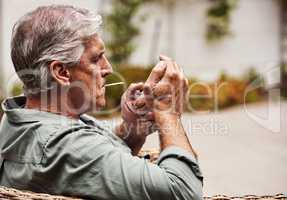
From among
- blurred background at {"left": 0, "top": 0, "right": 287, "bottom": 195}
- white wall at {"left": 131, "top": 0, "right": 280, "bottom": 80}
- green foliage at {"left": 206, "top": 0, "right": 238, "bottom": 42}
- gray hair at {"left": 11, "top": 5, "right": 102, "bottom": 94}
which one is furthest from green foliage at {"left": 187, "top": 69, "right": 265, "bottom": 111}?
gray hair at {"left": 11, "top": 5, "right": 102, "bottom": 94}

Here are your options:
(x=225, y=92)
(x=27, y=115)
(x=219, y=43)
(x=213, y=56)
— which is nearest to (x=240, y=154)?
(x=225, y=92)

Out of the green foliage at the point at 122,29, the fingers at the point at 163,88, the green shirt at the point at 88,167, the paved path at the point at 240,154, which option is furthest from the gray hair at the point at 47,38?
the green foliage at the point at 122,29

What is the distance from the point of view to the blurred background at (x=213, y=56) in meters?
7.01

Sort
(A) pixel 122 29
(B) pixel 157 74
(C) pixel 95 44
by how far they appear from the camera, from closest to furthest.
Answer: (B) pixel 157 74
(C) pixel 95 44
(A) pixel 122 29

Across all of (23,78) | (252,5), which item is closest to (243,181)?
(23,78)

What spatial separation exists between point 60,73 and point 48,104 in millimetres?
101

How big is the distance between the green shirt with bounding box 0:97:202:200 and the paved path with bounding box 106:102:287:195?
230cm

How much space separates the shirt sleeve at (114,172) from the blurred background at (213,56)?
457cm

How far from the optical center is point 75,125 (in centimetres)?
142

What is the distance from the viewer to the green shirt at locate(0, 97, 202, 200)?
128 centimetres

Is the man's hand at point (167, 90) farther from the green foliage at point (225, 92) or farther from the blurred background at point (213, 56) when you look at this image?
the green foliage at point (225, 92)

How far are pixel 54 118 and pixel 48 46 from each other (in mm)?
201

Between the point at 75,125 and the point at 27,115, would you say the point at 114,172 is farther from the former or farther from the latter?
the point at 27,115

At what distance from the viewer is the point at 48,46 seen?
4.65 feet
